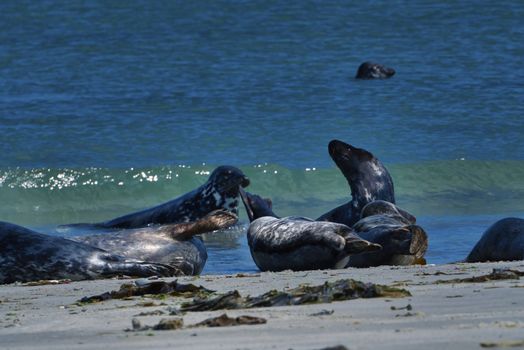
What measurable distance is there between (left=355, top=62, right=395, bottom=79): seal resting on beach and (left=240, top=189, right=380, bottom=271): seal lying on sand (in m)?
12.1

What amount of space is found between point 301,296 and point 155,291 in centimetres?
105

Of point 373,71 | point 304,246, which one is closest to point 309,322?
point 304,246

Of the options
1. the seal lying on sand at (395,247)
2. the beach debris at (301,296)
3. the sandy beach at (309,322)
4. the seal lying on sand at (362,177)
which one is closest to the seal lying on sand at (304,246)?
the seal lying on sand at (395,247)

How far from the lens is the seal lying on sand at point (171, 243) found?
303 inches

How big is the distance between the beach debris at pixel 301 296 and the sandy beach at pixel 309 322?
2.6 inches

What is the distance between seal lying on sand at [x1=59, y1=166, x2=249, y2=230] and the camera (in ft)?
37.0

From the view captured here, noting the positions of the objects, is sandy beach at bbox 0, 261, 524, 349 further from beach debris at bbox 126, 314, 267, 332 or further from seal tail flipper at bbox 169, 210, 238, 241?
seal tail flipper at bbox 169, 210, 238, 241

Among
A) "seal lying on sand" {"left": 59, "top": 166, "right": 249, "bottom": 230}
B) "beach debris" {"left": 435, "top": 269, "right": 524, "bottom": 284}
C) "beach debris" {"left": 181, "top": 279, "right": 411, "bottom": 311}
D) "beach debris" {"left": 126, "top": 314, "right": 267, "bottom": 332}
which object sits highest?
"beach debris" {"left": 126, "top": 314, "right": 267, "bottom": 332}

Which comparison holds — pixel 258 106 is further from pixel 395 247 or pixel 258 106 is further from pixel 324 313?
pixel 324 313

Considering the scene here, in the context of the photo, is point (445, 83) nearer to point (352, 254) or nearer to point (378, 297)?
point (352, 254)

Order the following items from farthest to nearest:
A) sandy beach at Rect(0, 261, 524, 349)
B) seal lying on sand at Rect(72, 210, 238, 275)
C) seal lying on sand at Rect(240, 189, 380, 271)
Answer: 1. seal lying on sand at Rect(72, 210, 238, 275)
2. seal lying on sand at Rect(240, 189, 380, 271)
3. sandy beach at Rect(0, 261, 524, 349)

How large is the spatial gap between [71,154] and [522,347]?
1289cm

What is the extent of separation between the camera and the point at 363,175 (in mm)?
10445

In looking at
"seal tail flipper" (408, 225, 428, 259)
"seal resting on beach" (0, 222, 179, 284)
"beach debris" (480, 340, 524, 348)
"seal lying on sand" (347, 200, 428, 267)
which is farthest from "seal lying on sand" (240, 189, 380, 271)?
"beach debris" (480, 340, 524, 348)
